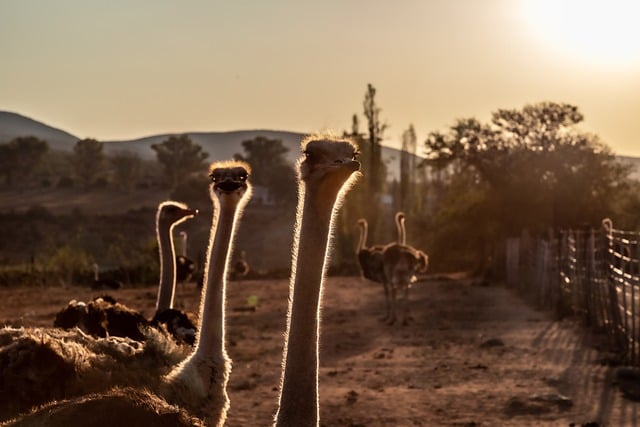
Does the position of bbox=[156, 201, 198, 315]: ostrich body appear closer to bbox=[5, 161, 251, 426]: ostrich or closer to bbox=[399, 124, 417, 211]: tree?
bbox=[5, 161, 251, 426]: ostrich

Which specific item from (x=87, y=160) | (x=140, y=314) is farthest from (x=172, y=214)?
(x=87, y=160)

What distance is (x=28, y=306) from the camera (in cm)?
1831

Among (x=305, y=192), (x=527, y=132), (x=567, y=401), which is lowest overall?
(x=567, y=401)

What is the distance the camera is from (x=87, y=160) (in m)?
80.0

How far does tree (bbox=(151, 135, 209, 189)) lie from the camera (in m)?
80.6

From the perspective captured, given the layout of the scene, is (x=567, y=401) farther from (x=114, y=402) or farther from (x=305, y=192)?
(x=114, y=402)

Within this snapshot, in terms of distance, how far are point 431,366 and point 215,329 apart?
6.26 meters

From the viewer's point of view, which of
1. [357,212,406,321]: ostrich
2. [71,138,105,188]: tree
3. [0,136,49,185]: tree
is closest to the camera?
[357,212,406,321]: ostrich

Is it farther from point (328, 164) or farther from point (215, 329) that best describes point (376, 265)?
point (328, 164)

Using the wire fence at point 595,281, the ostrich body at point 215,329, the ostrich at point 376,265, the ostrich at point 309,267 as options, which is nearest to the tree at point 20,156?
the wire fence at point 595,281

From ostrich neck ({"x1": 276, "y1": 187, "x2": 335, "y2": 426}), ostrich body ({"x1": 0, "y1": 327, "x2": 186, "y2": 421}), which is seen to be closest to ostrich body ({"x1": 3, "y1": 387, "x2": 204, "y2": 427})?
ostrich neck ({"x1": 276, "y1": 187, "x2": 335, "y2": 426})

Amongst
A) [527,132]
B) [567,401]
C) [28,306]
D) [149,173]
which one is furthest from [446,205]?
[149,173]

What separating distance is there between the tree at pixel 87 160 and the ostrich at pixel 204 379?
7397 centimetres

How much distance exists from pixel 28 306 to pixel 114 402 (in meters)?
15.7
